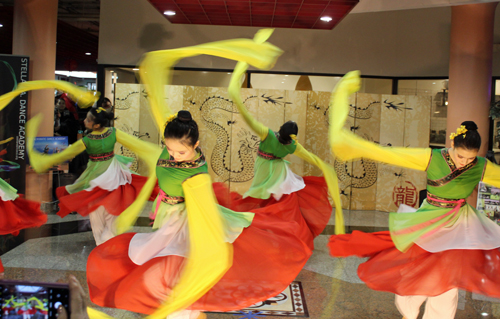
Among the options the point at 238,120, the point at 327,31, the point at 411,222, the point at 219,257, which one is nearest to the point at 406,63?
the point at 327,31

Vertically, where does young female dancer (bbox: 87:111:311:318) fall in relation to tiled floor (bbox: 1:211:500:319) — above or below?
above

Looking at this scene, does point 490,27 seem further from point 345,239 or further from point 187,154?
point 187,154

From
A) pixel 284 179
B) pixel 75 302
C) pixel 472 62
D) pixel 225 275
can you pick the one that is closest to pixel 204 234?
pixel 225 275

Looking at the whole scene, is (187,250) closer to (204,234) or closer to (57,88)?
(204,234)

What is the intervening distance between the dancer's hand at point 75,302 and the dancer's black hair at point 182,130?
1.24 metres

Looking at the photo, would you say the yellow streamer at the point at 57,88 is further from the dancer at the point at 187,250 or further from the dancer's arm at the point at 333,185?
the dancer's arm at the point at 333,185

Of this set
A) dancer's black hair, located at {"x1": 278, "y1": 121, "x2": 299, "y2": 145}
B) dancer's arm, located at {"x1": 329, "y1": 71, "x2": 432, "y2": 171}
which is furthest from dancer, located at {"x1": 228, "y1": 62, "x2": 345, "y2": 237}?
dancer's arm, located at {"x1": 329, "y1": 71, "x2": 432, "y2": 171}

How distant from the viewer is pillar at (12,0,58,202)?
5.97m

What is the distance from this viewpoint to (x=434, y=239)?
7.90 ft

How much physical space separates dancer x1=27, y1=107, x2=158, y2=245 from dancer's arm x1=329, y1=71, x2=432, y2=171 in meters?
1.95

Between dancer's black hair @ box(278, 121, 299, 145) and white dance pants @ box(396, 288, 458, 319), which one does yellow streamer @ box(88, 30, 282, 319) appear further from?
dancer's black hair @ box(278, 121, 299, 145)

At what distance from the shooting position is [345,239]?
2682 mm

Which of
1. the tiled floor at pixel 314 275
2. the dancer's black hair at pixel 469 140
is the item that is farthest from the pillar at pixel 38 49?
the dancer's black hair at pixel 469 140

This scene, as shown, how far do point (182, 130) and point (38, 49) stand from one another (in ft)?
16.4
